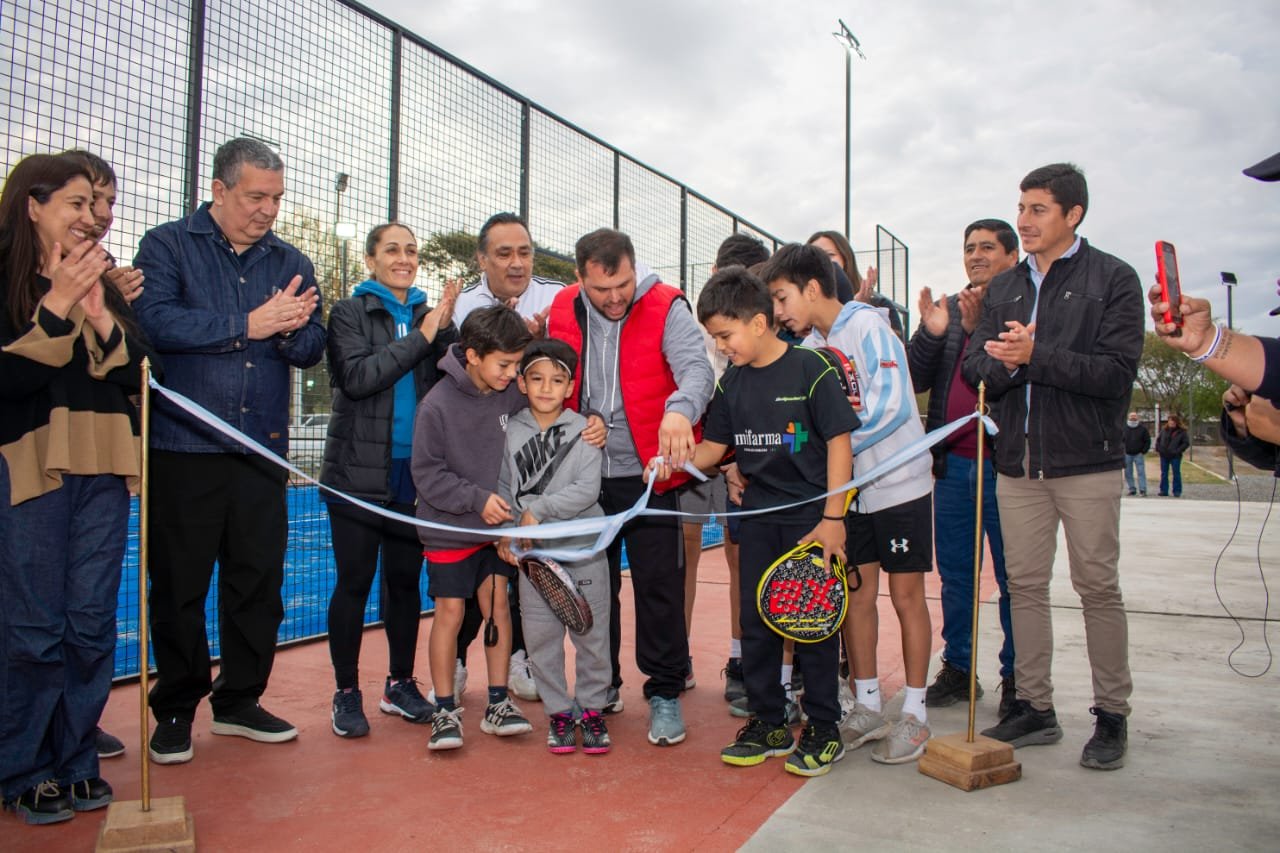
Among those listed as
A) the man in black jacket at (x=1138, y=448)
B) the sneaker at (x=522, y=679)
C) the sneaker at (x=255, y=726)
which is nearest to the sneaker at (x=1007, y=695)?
the sneaker at (x=522, y=679)

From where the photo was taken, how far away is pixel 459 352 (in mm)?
3518

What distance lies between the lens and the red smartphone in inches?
90.2

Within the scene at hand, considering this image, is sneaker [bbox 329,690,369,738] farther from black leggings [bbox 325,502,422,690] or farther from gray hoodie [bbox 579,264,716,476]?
gray hoodie [bbox 579,264,716,476]

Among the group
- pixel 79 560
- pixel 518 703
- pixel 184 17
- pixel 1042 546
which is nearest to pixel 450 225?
pixel 184 17

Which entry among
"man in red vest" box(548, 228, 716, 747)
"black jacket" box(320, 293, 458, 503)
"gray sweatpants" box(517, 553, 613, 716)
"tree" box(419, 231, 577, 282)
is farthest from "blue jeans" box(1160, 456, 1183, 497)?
"black jacket" box(320, 293, 458, 503)

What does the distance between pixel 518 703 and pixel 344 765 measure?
0.99 meters

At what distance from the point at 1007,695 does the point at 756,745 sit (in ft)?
3.75

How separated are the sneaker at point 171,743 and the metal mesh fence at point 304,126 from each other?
114 cm

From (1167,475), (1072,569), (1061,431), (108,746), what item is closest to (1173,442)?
(1167,475)

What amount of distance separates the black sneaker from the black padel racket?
938mm

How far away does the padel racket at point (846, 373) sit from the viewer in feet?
10.6

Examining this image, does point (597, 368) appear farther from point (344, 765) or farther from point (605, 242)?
point (344, 765)

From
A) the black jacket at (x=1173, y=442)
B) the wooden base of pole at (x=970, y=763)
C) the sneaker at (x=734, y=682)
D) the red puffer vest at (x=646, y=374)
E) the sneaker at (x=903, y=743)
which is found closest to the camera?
the wooden base of pole at (x=970, y=763)

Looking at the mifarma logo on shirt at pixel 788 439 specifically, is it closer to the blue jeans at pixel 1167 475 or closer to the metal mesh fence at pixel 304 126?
the metal mesh fence at pixel 304 126
